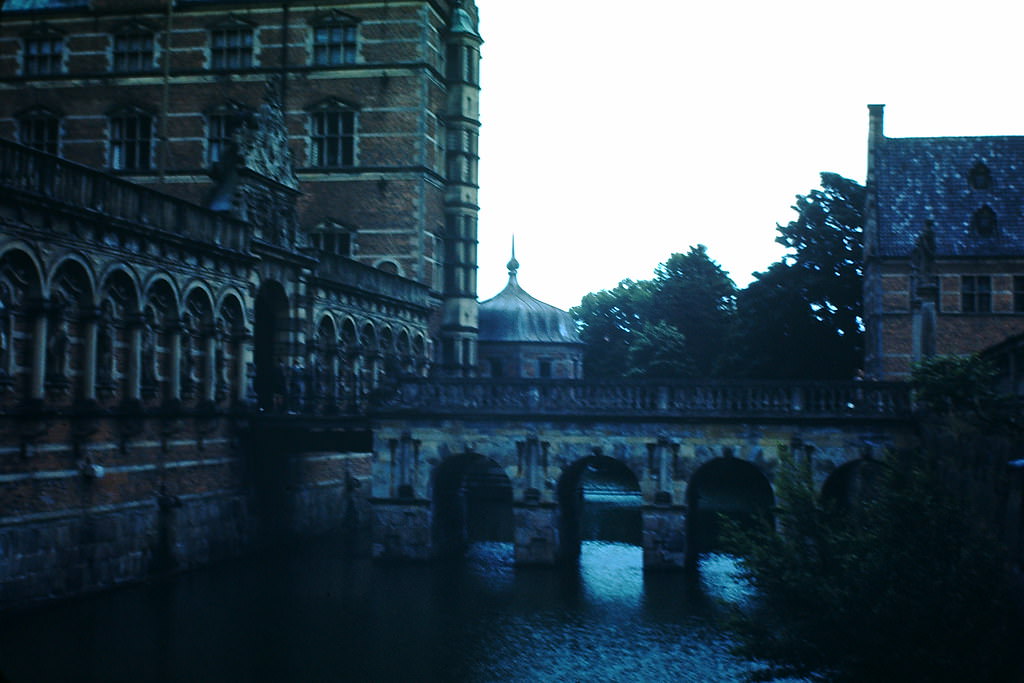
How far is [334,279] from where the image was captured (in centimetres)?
4022

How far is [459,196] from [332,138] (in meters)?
6.23

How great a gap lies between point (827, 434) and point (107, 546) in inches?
711

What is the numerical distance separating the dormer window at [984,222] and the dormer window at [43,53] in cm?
3857

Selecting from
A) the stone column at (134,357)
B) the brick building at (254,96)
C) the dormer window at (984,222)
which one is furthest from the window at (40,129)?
the dormer window at (984,222)

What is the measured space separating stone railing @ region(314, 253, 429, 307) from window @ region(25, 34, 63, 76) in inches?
691

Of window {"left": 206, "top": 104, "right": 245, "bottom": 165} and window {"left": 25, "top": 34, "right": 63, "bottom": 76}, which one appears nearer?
window {"left": 206, "top": 104, "right": 245, "bottom": 165}

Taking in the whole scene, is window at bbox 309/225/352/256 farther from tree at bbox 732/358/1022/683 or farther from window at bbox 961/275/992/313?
tree at bbox 732/358/1022/683

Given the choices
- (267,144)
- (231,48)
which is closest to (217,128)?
(231,48)

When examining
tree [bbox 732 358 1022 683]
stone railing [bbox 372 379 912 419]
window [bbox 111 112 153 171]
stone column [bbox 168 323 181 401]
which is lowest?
tree [bbox 732 358 1022 683]

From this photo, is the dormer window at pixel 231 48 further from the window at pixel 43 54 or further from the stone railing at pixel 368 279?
the stone railing at pixel 368 279

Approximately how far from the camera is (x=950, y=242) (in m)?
47.5

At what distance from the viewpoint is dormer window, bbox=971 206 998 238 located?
47625mm

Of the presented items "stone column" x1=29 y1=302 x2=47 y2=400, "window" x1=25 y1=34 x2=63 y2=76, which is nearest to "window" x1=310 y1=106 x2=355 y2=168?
"window" x1=25 y1=34 x2=63 y2=76

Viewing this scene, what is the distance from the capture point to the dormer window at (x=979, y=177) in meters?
48.8
